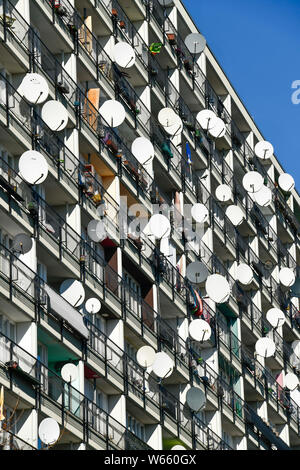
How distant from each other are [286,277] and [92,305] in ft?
105

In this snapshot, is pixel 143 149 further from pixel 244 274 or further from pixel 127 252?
pixel 244 274

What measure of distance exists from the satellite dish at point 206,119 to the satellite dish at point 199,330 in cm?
1176

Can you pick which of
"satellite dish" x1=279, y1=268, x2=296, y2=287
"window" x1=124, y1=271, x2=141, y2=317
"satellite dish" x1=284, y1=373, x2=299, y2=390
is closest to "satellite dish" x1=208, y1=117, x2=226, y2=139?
"satellite dish" x1=279, y1=268, x2=296, y2=287

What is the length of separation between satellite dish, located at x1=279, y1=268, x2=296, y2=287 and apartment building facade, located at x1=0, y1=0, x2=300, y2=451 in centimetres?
90

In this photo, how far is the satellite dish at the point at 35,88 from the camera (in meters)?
45.7

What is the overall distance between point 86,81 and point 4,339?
16288 mm

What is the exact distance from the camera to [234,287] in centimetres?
7244

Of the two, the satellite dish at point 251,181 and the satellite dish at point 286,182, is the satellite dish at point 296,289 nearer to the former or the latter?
the satellite dish at point 286,182

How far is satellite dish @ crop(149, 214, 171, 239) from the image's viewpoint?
56438 millimetres

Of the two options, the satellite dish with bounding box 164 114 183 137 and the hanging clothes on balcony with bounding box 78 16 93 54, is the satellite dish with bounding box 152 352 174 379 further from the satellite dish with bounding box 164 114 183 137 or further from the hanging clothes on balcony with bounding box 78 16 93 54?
the hanging clothes on balcony with bounding box 78 16 93 54

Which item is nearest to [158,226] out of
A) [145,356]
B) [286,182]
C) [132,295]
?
[132,295]

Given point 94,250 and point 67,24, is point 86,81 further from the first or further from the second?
point 94,250

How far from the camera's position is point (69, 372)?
47219mm
